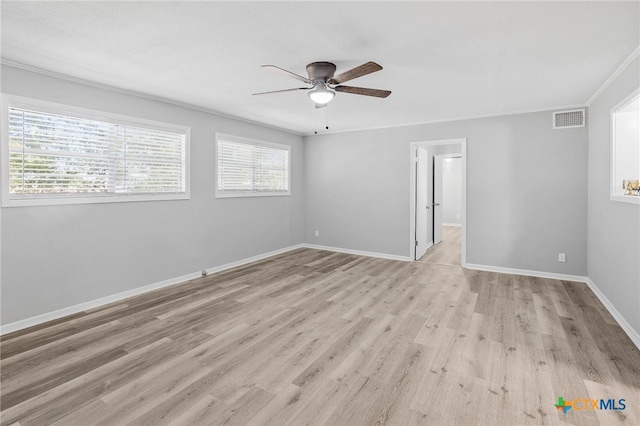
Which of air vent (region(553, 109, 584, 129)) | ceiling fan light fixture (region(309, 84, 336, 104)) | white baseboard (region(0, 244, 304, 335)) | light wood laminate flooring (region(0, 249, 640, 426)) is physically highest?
air vent (region(553, 109, 584, 129))

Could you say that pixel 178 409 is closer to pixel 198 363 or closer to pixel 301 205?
pixel 198 363

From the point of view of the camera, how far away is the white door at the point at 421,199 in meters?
5.81

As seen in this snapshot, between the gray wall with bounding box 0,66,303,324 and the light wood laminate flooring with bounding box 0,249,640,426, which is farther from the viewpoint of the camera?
the gray wall with bounding box 0,66,303,324

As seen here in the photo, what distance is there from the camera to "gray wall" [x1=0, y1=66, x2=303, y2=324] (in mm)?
3051

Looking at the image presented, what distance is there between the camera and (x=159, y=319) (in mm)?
3213

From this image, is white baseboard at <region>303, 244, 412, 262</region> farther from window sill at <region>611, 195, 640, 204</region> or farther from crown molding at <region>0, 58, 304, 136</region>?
window sill at <region>611, 195, 640, 204</region>

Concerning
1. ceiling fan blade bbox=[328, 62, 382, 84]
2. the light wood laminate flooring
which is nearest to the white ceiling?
ceiling fan blade bbox=[328, 62, 382, 84]

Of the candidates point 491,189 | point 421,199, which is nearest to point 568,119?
point 491,189

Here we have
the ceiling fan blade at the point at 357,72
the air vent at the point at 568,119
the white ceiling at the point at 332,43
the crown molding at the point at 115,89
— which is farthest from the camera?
the air vent at the point at 568,119

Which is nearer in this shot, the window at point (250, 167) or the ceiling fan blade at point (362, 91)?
the ceiling fan blade at point (362, 91)

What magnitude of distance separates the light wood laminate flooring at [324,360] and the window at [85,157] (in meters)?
1.33

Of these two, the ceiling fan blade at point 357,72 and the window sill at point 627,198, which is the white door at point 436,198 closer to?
the window sill at point 627,198

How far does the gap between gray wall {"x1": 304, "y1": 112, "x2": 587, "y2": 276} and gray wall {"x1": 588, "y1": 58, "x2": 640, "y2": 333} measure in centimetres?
27

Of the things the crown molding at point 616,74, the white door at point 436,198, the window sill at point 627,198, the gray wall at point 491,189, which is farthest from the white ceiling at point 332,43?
the white door at point 436,198
